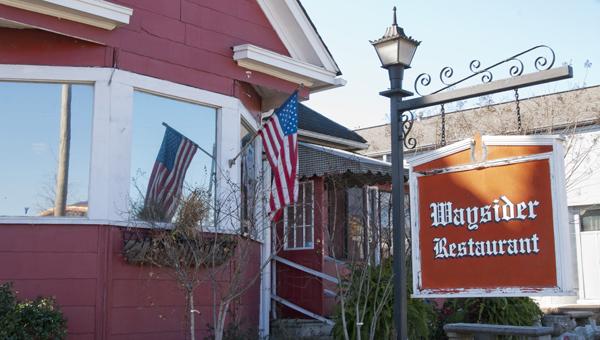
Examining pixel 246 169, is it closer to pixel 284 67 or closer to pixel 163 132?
pixel 284 67

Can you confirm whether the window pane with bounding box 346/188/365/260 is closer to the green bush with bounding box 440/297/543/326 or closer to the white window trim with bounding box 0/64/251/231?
the green bush with bounding box 440/297/543/326

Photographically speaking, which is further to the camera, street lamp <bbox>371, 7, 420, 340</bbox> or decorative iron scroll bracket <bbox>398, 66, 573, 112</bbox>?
street lamp <bbox>371, 7, 420, 340</bbox>

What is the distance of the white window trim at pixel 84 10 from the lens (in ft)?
24.2

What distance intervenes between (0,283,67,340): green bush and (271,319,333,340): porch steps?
4.23 m

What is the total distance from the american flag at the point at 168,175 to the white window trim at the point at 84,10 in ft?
4.55

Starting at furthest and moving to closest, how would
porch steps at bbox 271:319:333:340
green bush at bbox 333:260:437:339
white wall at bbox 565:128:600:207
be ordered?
white wall at bbox 565:128:600:207
porch steps at bbox 271:319:333:340
green bush at bbox 333:260:437:339

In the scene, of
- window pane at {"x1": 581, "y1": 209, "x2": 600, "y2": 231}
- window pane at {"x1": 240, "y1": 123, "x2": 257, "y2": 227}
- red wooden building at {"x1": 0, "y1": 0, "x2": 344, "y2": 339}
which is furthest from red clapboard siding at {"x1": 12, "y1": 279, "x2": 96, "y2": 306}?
window pane at {"x1": 581, "y1": 209, "x2": 600, "y2": 231}

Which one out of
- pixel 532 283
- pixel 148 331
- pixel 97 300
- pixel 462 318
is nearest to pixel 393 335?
pixel 462 318

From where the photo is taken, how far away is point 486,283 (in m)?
5.13

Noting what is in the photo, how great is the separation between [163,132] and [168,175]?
1.63 ft

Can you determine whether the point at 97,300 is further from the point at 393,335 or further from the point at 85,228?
the point at 393,335

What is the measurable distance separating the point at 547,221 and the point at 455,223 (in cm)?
71

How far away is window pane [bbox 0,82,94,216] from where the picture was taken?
25.2 ft

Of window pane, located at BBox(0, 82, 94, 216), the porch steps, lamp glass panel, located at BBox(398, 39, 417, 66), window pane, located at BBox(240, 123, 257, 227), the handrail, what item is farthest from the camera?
the handrail
